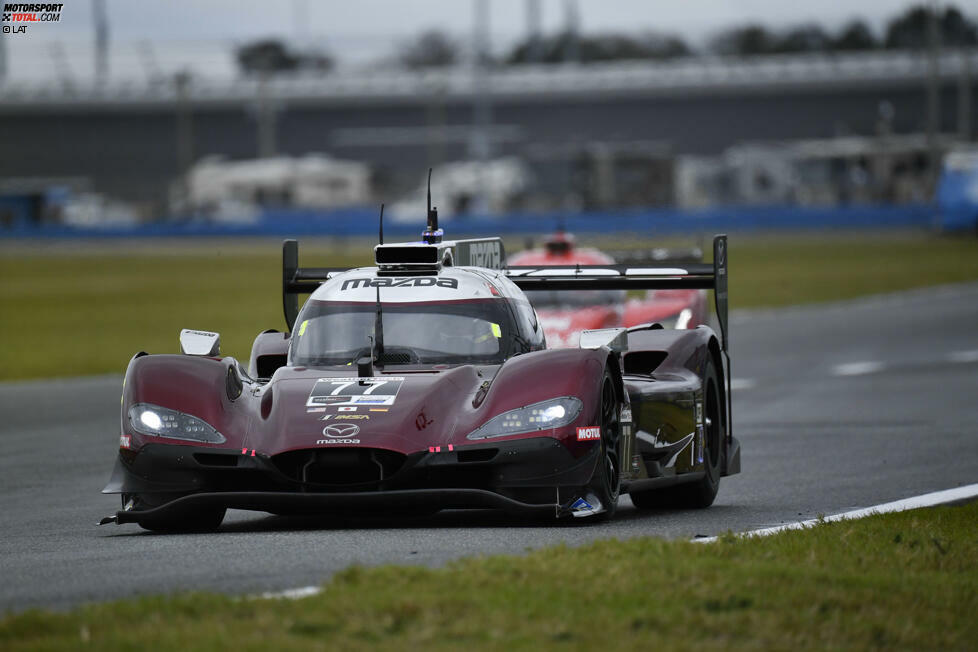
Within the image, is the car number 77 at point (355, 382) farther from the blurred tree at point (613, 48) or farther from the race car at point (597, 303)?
the blurred tree at point (613, 48)

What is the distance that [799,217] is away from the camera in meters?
65.3

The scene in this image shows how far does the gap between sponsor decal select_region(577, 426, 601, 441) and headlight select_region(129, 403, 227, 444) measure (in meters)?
1.71

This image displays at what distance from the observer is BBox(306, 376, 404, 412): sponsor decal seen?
8.43m

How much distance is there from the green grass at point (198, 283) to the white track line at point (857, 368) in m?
7.74

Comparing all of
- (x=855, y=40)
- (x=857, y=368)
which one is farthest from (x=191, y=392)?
(x=855, y=40)

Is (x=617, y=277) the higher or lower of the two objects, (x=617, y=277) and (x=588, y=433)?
the higher

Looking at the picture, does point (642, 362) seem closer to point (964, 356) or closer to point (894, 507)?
point (894, 507)

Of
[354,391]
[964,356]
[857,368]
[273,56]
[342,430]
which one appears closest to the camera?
[342,430]

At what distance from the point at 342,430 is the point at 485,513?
1.42m

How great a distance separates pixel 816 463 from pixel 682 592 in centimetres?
656

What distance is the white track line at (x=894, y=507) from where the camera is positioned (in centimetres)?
827

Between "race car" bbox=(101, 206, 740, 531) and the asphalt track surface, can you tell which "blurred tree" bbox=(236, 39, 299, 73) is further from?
"race car" bbox=(101, 206, 740, 531)

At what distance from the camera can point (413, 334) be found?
9438 millimetres

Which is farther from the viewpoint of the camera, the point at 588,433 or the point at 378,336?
the point at 378,336
